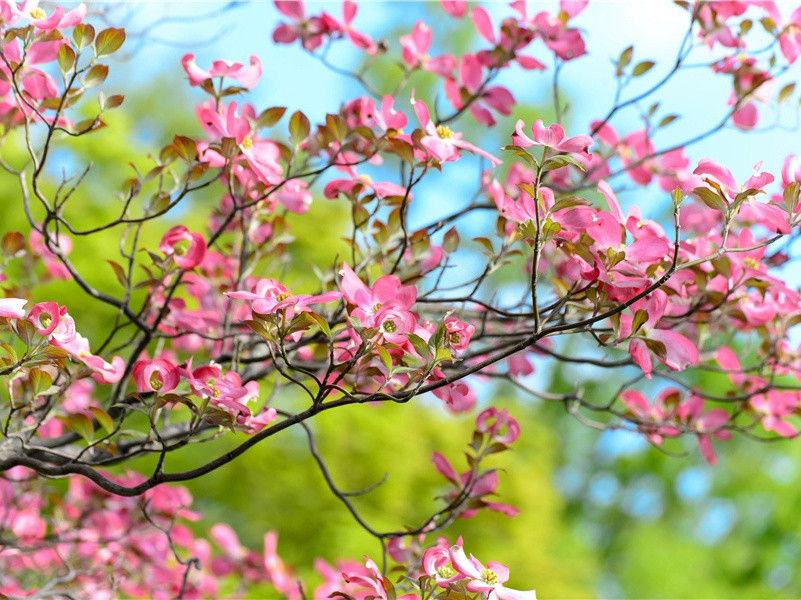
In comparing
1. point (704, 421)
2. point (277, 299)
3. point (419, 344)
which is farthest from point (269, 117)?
point (704, 421)

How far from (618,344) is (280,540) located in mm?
5865

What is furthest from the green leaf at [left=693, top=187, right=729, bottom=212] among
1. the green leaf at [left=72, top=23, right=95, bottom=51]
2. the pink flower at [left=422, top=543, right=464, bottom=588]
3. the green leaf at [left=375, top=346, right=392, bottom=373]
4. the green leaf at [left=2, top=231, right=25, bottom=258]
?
the green leaf at [left=2, top=231, right=25, bottom=258]

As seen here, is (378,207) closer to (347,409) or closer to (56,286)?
(347,409)

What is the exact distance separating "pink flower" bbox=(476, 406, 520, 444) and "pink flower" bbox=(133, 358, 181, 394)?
38 centimetres

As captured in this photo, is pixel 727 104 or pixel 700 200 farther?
pixel 727 104

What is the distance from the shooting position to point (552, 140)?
0.81 meters

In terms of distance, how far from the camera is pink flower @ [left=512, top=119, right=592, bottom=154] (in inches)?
31.4

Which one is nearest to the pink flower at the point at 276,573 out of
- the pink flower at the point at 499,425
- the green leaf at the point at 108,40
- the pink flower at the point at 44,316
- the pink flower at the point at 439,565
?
the pink flower at the point at 499,425

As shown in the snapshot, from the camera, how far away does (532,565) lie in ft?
21.1

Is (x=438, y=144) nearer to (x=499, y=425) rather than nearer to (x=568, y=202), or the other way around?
(x=568, y=202)

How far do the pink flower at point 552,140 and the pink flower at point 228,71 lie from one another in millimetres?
424

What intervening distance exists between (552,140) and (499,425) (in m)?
0.46

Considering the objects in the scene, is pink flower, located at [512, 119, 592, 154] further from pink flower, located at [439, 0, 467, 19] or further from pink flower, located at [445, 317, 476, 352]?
pink flower, located at [439, 0, 467, 19]

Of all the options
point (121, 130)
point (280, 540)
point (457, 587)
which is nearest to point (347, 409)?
point (280, 540)
